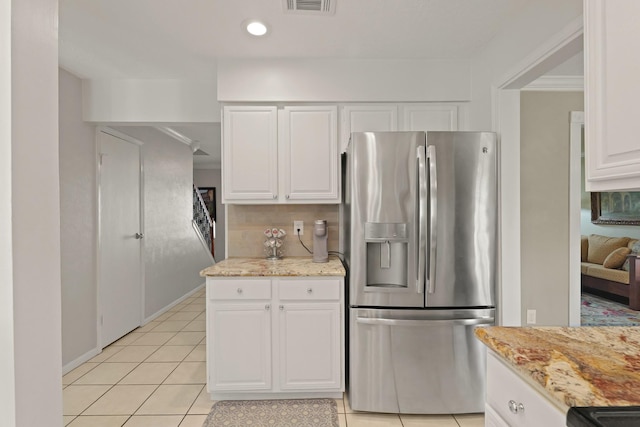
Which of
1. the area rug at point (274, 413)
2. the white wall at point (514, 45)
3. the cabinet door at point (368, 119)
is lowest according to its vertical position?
the area rug at point (274, 413)

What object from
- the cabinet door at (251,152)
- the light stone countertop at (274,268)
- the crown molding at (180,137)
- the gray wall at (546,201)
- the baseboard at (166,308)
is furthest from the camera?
the crown molding at (180,137)

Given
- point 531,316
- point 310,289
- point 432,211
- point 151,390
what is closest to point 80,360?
point 151,390

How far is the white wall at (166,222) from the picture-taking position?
4.15 meters

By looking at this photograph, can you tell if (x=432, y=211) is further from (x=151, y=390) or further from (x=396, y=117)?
(x=151, y=390)

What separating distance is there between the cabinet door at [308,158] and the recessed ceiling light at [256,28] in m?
0.60

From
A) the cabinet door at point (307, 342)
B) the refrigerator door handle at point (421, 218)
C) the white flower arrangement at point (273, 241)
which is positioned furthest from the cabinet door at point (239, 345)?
the refrigerator door handle at point (421, 218)

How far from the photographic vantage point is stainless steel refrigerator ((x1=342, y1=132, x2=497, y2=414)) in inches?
86.4

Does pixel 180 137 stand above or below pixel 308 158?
above

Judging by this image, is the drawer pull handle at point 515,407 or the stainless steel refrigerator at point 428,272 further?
the stainless steel refrigerator at point 428,272

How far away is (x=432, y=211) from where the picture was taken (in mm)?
2164

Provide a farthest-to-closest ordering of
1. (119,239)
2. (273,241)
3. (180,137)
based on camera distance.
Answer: (180,137)
(119,239)
(273,241)

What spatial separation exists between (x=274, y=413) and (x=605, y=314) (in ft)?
15.7

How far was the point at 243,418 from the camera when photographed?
220 cm

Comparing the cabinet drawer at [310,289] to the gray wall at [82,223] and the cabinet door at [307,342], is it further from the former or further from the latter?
the gray wall at [82,223]
